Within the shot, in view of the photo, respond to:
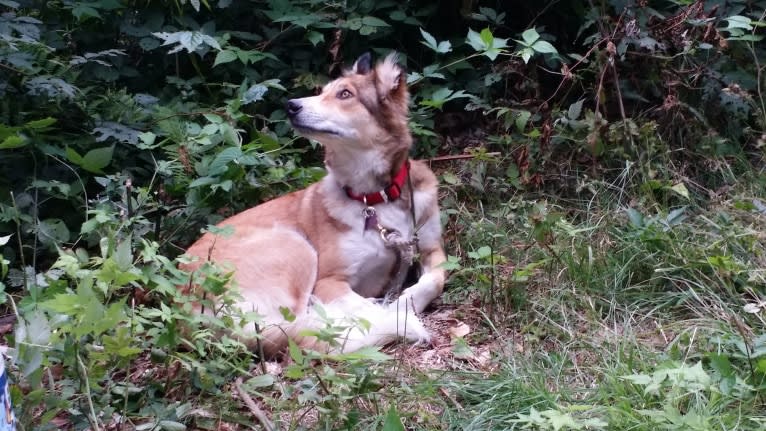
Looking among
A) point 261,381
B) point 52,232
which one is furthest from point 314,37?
point 261,381

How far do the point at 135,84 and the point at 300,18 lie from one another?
3.85ft

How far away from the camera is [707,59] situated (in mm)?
4719

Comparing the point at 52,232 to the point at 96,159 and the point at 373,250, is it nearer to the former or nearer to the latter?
the point at 96,159

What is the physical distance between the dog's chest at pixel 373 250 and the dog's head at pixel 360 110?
34 centimetres

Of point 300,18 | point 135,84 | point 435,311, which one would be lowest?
point 435,311

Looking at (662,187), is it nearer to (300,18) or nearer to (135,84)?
→ (300,18)

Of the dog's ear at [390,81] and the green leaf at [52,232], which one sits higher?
the dog's ear at [390,81]

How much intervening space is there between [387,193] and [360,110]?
1.40 feet

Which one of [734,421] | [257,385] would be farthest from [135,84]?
[734,421]

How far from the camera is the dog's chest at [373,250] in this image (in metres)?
3.98

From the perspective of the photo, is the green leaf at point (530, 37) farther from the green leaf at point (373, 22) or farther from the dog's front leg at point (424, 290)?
the dog's front leg at point (424, 290)

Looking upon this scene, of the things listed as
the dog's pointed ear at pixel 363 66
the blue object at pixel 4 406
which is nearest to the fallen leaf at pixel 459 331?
Result: the dog's pointed ear at pixel 363 66

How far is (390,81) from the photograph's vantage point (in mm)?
4148

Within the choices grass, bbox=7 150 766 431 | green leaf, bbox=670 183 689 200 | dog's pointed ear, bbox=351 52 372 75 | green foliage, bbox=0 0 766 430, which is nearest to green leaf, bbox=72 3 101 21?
green foliage, bbox=0 0 766 430
